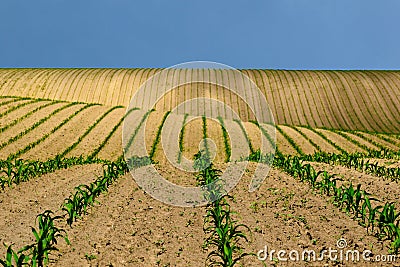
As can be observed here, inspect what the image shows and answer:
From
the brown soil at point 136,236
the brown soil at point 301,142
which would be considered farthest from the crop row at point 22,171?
the brown soil at point 301,142

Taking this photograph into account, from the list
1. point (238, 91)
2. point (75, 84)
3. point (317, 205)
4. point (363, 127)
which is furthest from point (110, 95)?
point (317, 205)

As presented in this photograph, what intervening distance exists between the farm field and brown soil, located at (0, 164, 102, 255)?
0.04 m

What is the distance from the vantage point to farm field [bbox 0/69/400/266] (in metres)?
6.81

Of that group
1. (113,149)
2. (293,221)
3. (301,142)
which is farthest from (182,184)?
(301,142)

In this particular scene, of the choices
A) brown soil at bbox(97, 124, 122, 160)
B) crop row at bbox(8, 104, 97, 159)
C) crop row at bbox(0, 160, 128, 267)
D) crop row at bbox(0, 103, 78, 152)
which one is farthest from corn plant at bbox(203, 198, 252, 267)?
crop row at bbox(0, 103, 78, 152)

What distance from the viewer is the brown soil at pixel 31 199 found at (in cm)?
805

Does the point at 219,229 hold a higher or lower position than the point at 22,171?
lower

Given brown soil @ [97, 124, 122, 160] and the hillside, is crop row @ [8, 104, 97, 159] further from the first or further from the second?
the hillside

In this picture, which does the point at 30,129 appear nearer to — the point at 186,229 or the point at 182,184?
the point at 182,184

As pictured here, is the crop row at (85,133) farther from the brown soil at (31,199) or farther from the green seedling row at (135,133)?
the brown soil at (31,199)

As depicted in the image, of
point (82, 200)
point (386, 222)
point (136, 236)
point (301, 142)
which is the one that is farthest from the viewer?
point (301, 142)

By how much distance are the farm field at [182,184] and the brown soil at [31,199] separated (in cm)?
4

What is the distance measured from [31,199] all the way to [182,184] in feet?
11.5

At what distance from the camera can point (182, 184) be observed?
443 inches
